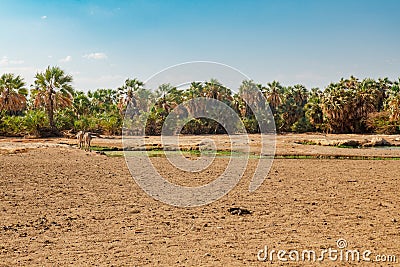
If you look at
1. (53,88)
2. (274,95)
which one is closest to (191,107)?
(53,88)

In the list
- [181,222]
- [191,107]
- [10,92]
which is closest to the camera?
[181,222]

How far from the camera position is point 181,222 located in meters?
8.13

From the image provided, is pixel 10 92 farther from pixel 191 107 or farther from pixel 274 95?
pixel 274 95

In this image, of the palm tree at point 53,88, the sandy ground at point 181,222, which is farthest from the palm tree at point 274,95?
the sandy ground at point 181,222

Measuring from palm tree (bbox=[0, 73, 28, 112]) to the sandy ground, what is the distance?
100 ft

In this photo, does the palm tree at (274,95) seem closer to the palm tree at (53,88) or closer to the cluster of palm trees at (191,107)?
the cluster of palm trees at (191,107)

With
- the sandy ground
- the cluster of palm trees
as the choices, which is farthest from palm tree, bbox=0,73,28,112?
the sandy ground

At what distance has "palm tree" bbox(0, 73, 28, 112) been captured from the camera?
4119 cm

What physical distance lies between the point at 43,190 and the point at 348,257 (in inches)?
326

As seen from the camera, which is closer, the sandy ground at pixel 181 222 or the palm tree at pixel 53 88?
the sandy ground at pixel 181 222

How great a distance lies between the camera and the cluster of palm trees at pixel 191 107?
39.0m

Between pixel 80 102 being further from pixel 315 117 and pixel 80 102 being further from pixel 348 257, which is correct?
pixel 348 257

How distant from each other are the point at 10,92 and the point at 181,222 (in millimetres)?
38796

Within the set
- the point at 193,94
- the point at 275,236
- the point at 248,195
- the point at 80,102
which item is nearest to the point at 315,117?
the point at 193,94
